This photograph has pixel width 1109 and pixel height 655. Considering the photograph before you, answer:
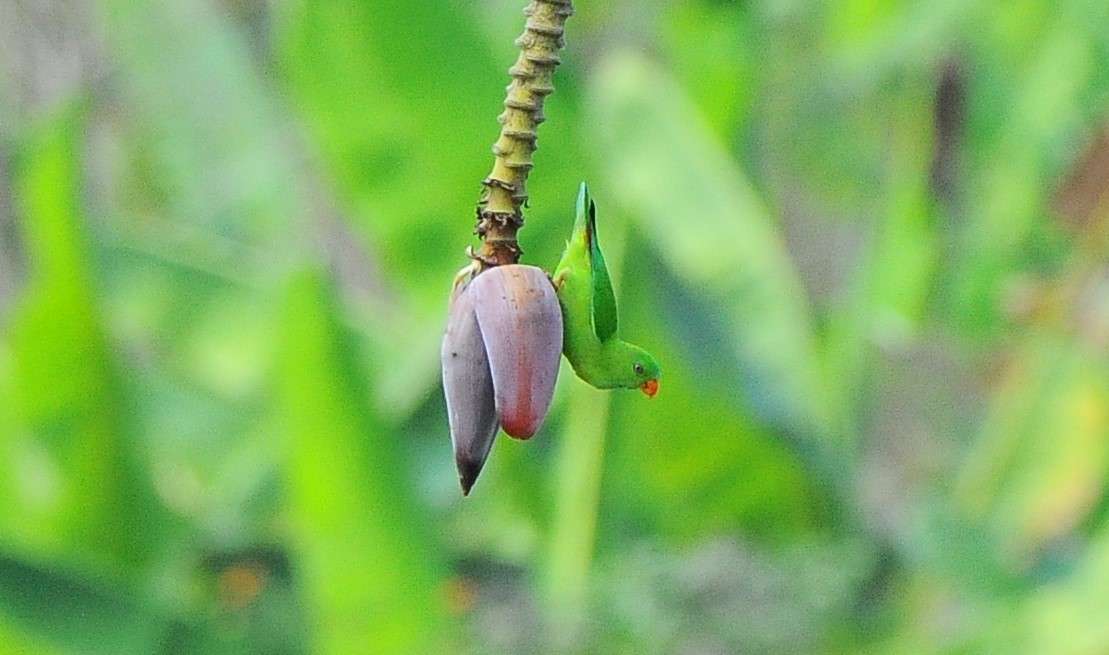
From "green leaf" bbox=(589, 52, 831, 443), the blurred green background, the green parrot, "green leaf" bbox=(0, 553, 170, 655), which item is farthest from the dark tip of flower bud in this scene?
"green leaf" bbox=(589, 52, 831, 443)

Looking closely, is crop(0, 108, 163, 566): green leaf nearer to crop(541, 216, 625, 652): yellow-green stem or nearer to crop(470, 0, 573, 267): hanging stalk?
crop(541, 216, 625, 652): yellow-green stem

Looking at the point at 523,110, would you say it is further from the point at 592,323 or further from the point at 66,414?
the point at 66,414

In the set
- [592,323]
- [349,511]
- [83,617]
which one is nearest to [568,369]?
[349,511]

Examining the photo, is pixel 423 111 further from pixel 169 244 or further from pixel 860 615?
pixel 860 615

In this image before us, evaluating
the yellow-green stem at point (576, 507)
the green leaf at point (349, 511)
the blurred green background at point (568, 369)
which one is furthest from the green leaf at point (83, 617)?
the yellow-green stem at point (576, 507)

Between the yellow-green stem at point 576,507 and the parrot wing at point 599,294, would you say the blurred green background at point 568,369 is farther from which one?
the parrot wing at point 599,294

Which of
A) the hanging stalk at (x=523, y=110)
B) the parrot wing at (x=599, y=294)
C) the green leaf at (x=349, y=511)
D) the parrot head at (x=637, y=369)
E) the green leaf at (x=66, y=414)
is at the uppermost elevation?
the green leaf at (x=66, y=414)
